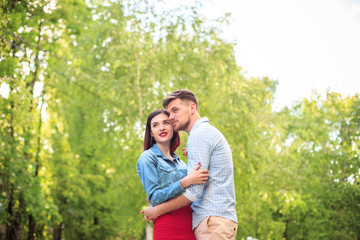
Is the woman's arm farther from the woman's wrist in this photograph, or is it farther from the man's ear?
the man's ear

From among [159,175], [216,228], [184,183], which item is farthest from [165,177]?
[216,228]

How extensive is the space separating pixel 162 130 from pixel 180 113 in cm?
34

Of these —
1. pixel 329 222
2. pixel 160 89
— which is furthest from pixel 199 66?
pixel 329 222

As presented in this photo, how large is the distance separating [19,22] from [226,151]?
510 centimetres

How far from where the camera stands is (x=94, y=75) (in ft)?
38.4

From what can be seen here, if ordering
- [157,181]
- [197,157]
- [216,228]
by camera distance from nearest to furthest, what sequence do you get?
[216,228]
[197,157]
[157,181]

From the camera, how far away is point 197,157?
9.70ft

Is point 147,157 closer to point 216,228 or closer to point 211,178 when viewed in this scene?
point 211,178

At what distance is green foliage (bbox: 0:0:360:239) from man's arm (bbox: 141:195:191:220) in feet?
14.6

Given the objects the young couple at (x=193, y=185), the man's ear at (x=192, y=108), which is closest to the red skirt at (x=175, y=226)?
the young couple at (x=193, y=185)

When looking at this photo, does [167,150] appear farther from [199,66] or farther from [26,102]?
[199,66]

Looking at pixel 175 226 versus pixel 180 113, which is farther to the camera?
pixel 180 113

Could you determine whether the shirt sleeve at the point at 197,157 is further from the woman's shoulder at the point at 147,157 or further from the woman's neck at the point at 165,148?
the woman's neck at the point at 165,148

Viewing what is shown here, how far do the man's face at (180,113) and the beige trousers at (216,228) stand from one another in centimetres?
83
